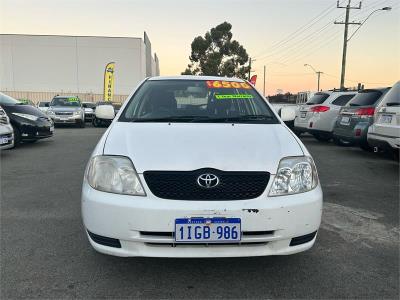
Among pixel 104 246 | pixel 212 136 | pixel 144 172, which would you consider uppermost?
pixel 212 136

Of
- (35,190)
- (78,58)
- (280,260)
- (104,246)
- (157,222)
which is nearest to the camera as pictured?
(157,222)

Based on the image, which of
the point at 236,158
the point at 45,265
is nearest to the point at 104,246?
the point at 45,265

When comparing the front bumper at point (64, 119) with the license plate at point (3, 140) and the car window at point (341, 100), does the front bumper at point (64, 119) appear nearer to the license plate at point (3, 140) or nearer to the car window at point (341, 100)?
the license plate at point (3, 140)

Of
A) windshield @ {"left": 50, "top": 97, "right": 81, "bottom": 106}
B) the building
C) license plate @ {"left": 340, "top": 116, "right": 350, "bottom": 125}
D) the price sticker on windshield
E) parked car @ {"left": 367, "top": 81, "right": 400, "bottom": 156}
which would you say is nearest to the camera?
the price sticker on windshield

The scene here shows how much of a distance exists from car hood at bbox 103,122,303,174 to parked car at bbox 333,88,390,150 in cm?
567

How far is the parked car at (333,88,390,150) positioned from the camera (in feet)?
26.9

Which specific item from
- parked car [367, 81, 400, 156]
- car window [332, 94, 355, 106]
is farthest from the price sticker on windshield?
car window [332, 94, 355, 106]

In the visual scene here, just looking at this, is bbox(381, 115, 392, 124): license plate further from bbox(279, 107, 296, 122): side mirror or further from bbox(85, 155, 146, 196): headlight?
bbox(85, 155, 146, 196): headlight

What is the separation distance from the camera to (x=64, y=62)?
1736 inches

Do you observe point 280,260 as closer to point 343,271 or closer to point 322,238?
point 343,271

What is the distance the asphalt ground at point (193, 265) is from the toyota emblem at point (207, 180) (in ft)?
2.39

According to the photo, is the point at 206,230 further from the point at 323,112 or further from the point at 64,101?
the point at 64,101

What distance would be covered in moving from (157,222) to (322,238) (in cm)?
186

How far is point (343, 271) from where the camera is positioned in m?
2.93
